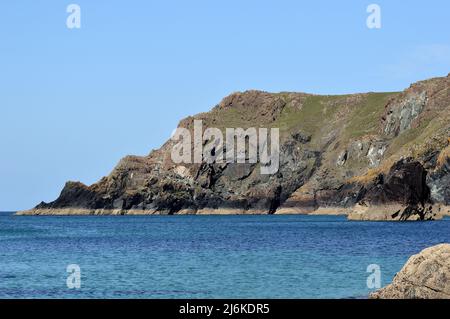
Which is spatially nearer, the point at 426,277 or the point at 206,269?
the point at 426,277

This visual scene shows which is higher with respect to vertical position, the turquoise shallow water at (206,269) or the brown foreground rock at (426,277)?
the brown foreground rock at (426,277)

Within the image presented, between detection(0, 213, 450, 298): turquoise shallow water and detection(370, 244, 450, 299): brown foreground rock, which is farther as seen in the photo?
detection(0, 213, 450, 298): turquoise shallow water

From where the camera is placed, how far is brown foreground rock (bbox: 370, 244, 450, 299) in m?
28.5

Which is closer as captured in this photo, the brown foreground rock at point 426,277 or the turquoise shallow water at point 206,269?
the brown foreground rock at point 426,277

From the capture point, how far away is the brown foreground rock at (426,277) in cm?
2847

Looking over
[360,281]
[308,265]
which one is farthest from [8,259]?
[360,281]

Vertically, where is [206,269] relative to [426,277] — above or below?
below

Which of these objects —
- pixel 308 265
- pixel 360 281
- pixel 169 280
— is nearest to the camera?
pixel 360 281

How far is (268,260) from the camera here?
199 feet

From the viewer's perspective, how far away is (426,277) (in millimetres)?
28922

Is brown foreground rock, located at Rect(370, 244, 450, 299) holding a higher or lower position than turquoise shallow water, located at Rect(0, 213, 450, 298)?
higher
